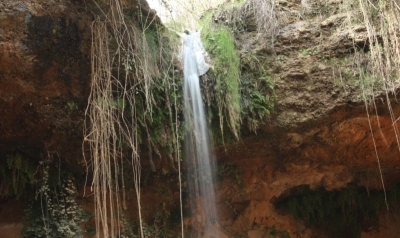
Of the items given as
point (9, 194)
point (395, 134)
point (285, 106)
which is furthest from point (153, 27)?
point (395, 134)

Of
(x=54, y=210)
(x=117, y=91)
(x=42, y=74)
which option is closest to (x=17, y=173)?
(x=54, y=210)

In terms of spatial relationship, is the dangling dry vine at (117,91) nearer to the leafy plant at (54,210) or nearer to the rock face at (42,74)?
the rock face at (42,74)

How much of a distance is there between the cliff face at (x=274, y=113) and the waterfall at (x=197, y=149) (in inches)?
7.0

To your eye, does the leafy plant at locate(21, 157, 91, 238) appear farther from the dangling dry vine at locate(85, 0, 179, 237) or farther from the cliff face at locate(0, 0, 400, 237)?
the dangling dry vine at locate(85, 0, 179, 237)

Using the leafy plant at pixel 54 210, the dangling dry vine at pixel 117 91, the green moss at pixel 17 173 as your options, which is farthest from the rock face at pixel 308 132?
the green moss at pixel 17 173

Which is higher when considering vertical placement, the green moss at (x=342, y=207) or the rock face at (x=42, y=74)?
the rock face at (x=42, y=74)

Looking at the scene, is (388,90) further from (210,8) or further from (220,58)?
(210,8)

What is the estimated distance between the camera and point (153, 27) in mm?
3559

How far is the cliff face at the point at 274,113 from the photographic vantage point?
9.51 feet

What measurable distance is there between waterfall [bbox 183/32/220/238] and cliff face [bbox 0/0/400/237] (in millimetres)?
179

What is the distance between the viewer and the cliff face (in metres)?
2.90

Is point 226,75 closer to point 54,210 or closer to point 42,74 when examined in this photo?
point 42,74

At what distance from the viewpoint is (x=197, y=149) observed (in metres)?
3.80

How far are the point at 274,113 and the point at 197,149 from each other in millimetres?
879
